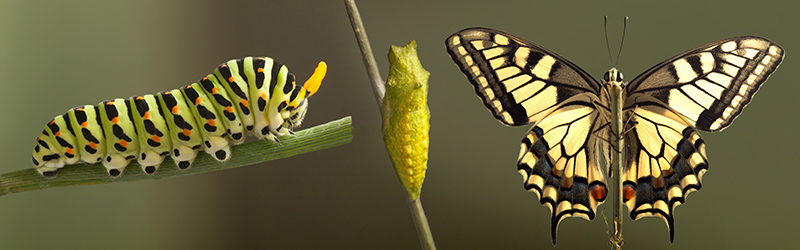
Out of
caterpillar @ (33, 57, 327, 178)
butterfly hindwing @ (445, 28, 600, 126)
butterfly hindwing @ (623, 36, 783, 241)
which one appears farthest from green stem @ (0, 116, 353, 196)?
butterfly hindwing @ (623, 36, 783, 241)

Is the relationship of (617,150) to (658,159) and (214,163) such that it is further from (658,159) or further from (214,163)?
(214,163)

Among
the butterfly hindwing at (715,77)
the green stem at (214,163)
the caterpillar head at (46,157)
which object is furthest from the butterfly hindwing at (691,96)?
the caterpillar head at (46,157)

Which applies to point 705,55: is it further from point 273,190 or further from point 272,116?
point 273,190

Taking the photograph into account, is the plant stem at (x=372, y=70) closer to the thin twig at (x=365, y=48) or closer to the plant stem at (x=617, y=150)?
the thin twig at (x=365, y=48)

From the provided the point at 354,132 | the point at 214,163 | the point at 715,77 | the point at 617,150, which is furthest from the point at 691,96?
the point at 354,132

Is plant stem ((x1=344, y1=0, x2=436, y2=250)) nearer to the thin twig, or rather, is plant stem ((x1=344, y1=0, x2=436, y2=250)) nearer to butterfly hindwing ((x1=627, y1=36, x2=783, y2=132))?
the thin twig

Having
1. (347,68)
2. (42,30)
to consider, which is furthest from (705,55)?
(42,30)
